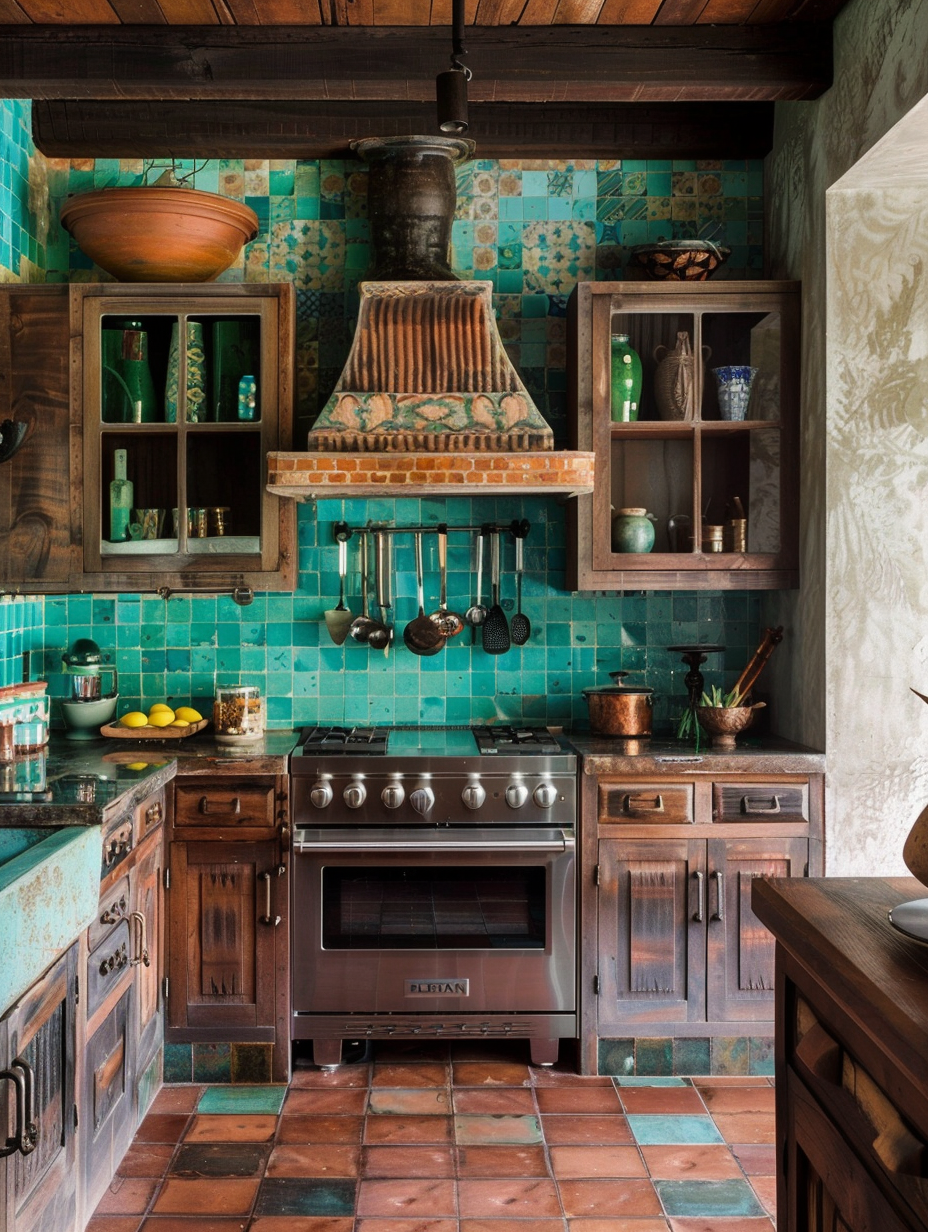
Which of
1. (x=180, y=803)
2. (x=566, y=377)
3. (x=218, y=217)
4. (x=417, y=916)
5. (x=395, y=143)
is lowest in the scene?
(x=417, y=916)

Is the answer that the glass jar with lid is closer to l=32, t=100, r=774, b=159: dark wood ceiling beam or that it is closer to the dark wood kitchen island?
l=32, t=100, r=774, b=159: dark wood ceiling beam

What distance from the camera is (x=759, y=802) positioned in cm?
310

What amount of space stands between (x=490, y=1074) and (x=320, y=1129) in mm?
556

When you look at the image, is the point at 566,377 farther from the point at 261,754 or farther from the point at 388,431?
the point at 261,754

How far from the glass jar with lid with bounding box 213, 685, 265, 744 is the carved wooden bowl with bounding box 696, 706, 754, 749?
4.60 feet

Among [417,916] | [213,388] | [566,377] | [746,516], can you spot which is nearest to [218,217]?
[213,388]

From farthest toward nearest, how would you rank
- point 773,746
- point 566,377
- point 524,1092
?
point 566,377
point 773,746
point 524,1092

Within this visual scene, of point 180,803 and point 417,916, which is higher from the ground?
point 180,803

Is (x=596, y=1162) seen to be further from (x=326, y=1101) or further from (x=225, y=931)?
(x=225, y=931)

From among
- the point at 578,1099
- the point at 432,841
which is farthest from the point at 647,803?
the point at 578,1099

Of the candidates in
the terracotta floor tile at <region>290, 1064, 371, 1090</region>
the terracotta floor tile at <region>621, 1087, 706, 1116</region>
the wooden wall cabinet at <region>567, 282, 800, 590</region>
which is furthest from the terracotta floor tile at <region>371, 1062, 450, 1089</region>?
the wooden wall cabinet at <region>567, 282, 800, 590</region>

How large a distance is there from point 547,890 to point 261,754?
0.93 m

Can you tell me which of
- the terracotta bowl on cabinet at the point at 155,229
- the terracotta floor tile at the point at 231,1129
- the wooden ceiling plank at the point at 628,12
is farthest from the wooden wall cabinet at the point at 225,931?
the wooden ceiling plank at the point at 628,12

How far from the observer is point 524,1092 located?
2986 millimetres
